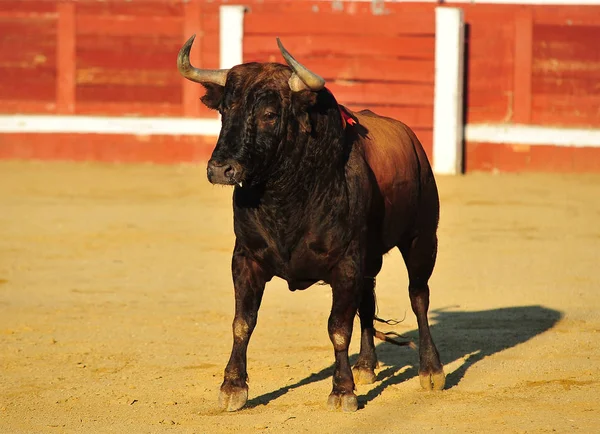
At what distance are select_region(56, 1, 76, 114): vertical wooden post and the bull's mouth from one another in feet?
31.9

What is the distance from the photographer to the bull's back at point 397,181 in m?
5.10

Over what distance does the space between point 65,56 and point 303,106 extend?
384 inches

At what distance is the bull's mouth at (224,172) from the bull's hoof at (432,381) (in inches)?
52.8

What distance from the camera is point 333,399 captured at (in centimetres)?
473

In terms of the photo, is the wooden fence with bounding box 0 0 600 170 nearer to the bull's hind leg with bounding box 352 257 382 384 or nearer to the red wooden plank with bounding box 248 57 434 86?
the red wooden plank with bounding box 248 57 434 86

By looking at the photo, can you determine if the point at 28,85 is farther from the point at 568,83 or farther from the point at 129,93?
the point at 568,83

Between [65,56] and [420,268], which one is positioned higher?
[65,56]

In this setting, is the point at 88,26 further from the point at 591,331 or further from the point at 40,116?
the point at 591,331

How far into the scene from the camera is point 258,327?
6.42 metres

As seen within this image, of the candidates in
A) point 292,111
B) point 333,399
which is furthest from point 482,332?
point 292,111

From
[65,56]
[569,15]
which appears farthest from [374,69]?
[65,56]

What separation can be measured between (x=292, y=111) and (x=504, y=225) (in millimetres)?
5603

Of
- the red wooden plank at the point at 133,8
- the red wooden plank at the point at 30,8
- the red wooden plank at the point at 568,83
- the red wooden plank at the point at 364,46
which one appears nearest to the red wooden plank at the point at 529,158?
the red wooden plank at the point at 568,83

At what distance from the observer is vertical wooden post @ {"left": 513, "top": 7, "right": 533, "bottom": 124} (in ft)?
43.3
